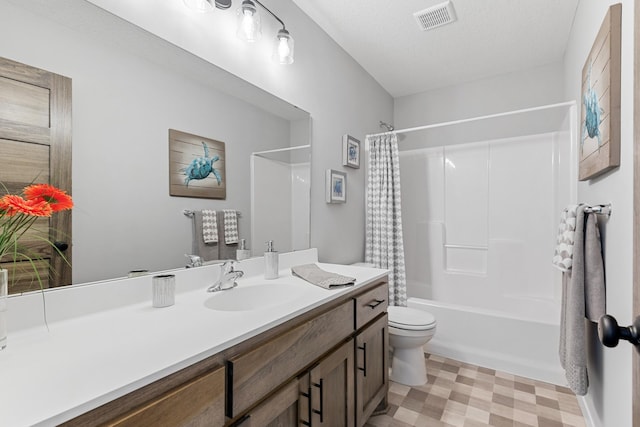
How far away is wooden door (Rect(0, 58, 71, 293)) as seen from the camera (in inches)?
33.9

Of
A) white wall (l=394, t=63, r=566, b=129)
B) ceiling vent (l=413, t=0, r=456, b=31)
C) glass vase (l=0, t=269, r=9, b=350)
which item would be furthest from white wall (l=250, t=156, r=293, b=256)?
white wall (l=394, t=63, r=566, b=129)

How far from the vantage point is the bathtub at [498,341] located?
215 cm

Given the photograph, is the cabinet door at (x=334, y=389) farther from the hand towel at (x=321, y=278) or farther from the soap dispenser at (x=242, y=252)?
the soap dispenser at (x=242, y=252)

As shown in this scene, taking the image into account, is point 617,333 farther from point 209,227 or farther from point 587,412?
point 587,412

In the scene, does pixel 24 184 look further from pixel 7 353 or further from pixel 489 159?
pixel 489 159

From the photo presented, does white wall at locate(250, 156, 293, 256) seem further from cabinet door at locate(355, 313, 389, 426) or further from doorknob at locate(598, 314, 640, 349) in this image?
doorknob at locate(598, 314, 640, 349)

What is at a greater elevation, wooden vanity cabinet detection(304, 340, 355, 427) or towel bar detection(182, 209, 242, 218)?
towel bar detection(182, 209, 242, 218)

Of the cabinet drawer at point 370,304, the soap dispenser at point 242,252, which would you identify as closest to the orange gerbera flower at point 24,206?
the soap dispenser at point 242,252

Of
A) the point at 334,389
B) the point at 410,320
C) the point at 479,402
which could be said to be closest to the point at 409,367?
the point at 410,320

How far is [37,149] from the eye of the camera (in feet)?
2.99

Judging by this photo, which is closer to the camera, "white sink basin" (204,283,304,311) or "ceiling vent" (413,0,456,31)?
"white sink basin" (204,283,304,311)

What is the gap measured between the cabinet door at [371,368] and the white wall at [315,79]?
2.45 feet

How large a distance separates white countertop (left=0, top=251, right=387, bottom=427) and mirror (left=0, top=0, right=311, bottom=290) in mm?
127

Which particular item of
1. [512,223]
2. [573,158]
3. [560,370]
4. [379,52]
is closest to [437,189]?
[512,223]
